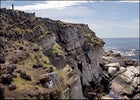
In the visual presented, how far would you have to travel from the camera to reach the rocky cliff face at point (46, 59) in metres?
107

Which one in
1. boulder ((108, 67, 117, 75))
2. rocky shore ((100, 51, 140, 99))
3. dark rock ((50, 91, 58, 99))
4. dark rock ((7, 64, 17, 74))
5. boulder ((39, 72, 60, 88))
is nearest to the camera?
dark rock ((50, 91, 58, 99))

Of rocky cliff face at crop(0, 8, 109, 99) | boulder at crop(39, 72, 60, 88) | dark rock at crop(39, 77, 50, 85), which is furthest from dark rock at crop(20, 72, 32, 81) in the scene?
dark rock at crop(39, 77, 50, 85)

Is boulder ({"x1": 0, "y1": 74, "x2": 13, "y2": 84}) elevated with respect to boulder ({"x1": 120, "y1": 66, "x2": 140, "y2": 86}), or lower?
elevated

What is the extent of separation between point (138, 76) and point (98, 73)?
15.9m

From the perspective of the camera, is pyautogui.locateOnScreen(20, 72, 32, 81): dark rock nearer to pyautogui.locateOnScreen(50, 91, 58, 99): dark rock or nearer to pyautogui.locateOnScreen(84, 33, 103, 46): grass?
pyautogui.locateOnScreen(50, 91, 58, 99): dark rock

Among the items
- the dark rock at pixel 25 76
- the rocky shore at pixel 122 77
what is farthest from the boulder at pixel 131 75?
the dark rock at pixel 25 76

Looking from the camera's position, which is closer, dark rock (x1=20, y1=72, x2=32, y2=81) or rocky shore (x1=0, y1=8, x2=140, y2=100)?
rocky shore (x1=0, y1=8, x2=140, y2=100)

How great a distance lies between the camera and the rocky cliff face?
10675 centimetres

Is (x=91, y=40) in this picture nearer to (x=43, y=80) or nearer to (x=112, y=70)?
(x=112, y=70)

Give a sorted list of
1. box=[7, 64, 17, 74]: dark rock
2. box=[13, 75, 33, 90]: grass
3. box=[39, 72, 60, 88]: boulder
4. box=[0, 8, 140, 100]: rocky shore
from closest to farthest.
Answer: box=[13, 75, 33, 90]: grass < box=[39, 72, 60, 88]: boulder < box=[0, 8, 140, 100]: rocky shore < box=[7, 64, 17, 74]: dark rock

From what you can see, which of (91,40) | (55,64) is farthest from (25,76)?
(91,40)

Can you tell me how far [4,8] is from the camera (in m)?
173

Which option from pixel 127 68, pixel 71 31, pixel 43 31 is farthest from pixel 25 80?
pixel 127 68

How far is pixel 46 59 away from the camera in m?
133
